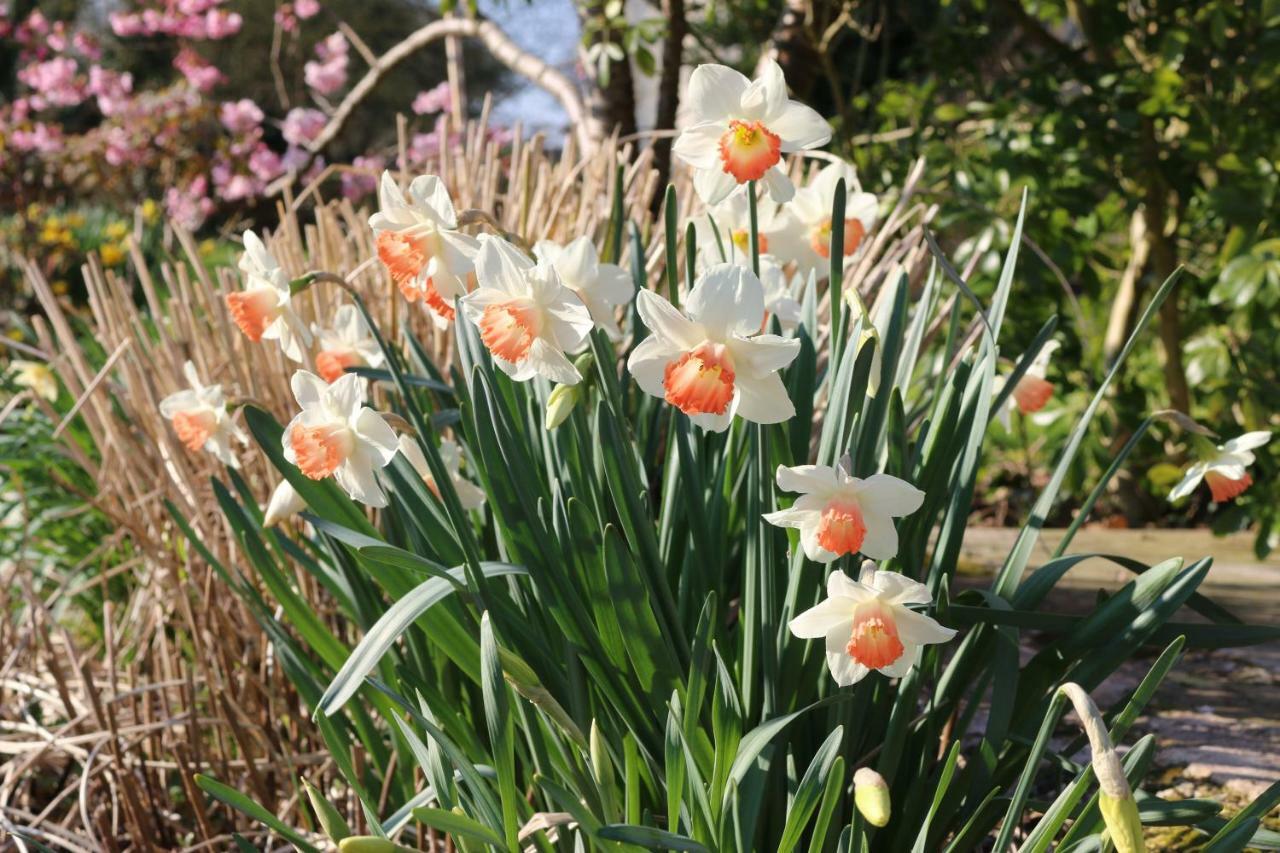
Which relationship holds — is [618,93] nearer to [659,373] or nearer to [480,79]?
[659,373]

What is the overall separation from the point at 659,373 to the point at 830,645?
0.28m

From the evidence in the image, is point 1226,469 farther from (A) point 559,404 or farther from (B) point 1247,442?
(A) point 559,404

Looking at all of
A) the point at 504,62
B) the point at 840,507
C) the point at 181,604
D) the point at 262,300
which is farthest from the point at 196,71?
the point at 840,507

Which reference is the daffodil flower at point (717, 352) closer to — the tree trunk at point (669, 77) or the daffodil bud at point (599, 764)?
the daffodil bud at point (599, 764)

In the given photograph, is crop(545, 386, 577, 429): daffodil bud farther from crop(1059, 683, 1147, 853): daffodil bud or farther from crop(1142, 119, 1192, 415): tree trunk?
crop(1142, 119, 1192, 415): tree trunk

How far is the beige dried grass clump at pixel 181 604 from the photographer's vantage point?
156 centimetres

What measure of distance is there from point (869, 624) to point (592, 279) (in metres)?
0.43

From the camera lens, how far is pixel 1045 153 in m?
2.85

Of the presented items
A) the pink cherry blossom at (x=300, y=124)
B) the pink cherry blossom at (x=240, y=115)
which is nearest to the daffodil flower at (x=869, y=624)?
the pink cherry blossom at (x=300, y=124)

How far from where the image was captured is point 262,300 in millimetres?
1265

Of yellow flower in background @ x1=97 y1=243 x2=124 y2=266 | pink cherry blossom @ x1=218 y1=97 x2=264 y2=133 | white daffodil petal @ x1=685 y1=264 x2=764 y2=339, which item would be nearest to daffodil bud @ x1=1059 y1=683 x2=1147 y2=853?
white daffodil petal @ x1=685 y1=264 x2=764 y2=339

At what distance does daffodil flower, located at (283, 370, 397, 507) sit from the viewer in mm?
1070

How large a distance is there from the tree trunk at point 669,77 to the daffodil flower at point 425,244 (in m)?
2.28

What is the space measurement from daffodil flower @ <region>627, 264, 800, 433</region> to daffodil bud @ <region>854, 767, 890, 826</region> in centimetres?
30
